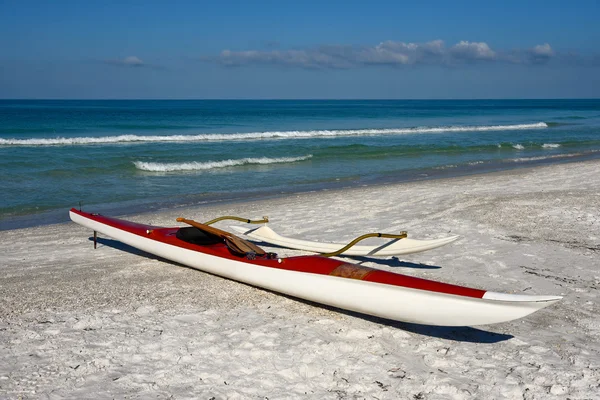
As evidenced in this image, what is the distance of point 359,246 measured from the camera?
611cm

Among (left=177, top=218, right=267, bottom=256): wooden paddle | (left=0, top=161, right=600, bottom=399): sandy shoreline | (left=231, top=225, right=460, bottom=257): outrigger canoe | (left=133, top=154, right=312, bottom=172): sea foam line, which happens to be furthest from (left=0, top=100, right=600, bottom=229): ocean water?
(left=177, top=218, right=267, bottom=256): wooden paddle

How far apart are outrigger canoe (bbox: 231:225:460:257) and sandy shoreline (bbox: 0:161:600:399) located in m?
0.25

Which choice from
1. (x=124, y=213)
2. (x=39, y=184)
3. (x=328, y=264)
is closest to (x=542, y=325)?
(x=328, y=264)

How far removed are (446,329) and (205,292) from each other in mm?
2271

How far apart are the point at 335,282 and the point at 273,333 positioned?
0.64m

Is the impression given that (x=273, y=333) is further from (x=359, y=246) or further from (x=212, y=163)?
(x=212, y=163)

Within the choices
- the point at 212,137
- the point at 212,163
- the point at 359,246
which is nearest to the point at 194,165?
the point at 212,163

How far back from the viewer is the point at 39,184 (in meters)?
12.5

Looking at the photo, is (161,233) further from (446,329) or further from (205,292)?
(446,329)

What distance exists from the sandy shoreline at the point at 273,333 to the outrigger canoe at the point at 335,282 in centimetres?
21

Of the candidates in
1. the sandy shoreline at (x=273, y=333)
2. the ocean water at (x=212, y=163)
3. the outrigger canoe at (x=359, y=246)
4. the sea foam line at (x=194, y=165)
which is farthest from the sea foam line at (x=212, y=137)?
the outrigger canoe at (x=359, y=246)

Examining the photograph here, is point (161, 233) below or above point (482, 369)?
above

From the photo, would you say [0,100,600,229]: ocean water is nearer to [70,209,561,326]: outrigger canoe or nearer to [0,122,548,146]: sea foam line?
[0,122,548,146]: sea foam line

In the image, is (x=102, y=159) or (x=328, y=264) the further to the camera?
(x=102, y=159)
